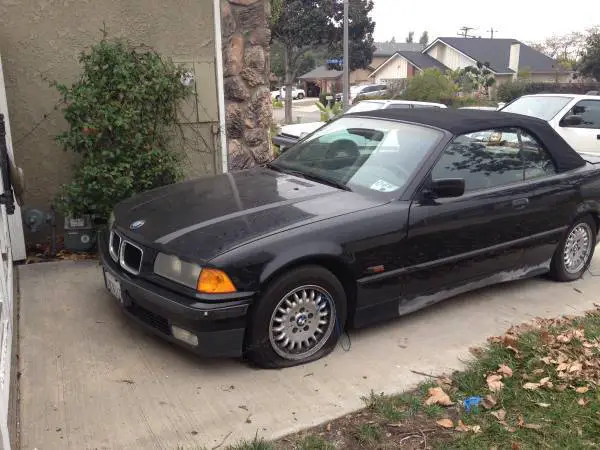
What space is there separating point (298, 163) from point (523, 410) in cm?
255

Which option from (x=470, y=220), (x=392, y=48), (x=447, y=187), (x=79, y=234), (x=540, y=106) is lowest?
(x=79, y=234)

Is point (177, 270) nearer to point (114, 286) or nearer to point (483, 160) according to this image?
point (114, 286)

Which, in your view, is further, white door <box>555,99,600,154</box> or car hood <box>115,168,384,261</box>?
white door <box>555,99,600,154</box>

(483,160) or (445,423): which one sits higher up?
(483,160)

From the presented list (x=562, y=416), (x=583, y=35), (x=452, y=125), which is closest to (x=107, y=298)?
(x=452, y=125)

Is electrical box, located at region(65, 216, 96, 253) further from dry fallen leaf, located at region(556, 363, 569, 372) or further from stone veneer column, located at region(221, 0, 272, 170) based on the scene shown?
dry fallen leaf, located at region(556, 363, 569, 372)

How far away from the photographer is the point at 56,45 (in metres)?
5.64

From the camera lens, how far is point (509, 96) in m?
37.4

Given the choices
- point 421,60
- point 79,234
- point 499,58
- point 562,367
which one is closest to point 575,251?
point 562,367

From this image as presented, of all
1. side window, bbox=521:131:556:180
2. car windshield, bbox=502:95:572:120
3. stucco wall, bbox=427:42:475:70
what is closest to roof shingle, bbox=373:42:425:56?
stucco wall, bbox=427:42:475:70

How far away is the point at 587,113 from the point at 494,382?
27.3 feet

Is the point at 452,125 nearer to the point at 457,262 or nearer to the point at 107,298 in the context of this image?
the point at 457,262

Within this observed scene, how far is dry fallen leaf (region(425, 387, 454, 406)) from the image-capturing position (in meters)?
3.45

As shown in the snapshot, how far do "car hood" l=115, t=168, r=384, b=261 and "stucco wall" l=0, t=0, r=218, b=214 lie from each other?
1826 millimetres
